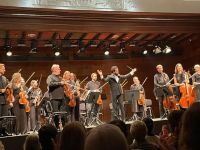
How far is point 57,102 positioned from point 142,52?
7.45 meters

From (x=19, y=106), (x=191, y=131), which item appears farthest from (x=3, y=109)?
(x=191, y=131)

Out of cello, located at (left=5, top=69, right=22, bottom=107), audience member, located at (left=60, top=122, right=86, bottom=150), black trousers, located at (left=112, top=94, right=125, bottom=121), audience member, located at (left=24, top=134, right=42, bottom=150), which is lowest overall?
audience member, located at (left=24, top=134, right=42, bottom=150)

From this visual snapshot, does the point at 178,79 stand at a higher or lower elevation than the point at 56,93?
higher

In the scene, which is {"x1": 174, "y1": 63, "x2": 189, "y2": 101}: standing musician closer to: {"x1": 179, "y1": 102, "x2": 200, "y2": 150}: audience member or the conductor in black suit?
the conductor in black suit

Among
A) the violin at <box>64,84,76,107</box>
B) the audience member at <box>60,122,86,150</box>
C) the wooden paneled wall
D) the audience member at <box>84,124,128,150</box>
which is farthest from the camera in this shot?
the wooden paneled wall

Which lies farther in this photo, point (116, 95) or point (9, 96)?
point (116, 95)

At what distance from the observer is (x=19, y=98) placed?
7141 millimetres

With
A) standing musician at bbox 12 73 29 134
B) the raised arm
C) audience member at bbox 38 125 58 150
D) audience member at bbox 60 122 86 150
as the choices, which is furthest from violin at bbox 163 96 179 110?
audience member at bbox 60 122 86 150

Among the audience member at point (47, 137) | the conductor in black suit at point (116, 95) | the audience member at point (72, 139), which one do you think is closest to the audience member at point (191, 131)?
the audience member at point (72, 139)

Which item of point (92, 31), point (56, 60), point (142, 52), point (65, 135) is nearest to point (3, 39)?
point (56, 60)

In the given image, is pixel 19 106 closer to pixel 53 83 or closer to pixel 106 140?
pixel 53 83

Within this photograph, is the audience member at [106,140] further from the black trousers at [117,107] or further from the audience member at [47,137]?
the black trousers at [117,107]

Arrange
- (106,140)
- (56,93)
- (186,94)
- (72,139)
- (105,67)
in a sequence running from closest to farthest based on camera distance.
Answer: (106,140), (72,139), (56,93), (186,94), (105,67)

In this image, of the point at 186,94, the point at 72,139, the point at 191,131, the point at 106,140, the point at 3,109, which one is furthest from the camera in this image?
the point at 186,94
